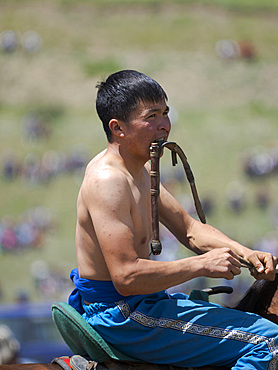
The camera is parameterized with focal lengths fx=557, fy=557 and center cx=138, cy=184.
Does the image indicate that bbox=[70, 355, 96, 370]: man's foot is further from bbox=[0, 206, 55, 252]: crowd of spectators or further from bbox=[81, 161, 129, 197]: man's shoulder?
bbox=[0, 206, 55, 252]: crowd of spectators

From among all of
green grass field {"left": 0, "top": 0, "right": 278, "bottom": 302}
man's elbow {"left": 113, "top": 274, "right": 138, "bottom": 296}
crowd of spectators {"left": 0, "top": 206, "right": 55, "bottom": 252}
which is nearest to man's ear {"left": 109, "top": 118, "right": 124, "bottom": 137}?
man's elbow {"left": 113, "top": 274, "right": 138, "bottom": 296}

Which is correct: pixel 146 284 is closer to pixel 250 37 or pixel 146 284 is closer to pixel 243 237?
pixel 243 237

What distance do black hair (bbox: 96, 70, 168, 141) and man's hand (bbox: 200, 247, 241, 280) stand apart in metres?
0.62

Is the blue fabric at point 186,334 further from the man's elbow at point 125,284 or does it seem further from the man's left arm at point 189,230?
the man's left arm at point 189,230

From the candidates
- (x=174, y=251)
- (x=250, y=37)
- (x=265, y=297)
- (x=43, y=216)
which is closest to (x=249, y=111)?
(x=250, y=37)

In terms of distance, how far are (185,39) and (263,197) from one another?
3621 mm

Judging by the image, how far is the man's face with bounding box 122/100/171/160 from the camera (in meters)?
2.17

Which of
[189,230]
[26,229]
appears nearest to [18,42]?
[26,229]

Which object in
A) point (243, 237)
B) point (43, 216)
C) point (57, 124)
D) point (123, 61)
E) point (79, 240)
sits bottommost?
point (243, 237)

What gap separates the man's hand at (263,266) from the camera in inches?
88.2

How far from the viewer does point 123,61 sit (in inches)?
440

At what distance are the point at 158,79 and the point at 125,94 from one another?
9.11 meters

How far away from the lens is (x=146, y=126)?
7.12 feet

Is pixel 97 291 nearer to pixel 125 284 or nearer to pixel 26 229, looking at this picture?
pixel 125 284
